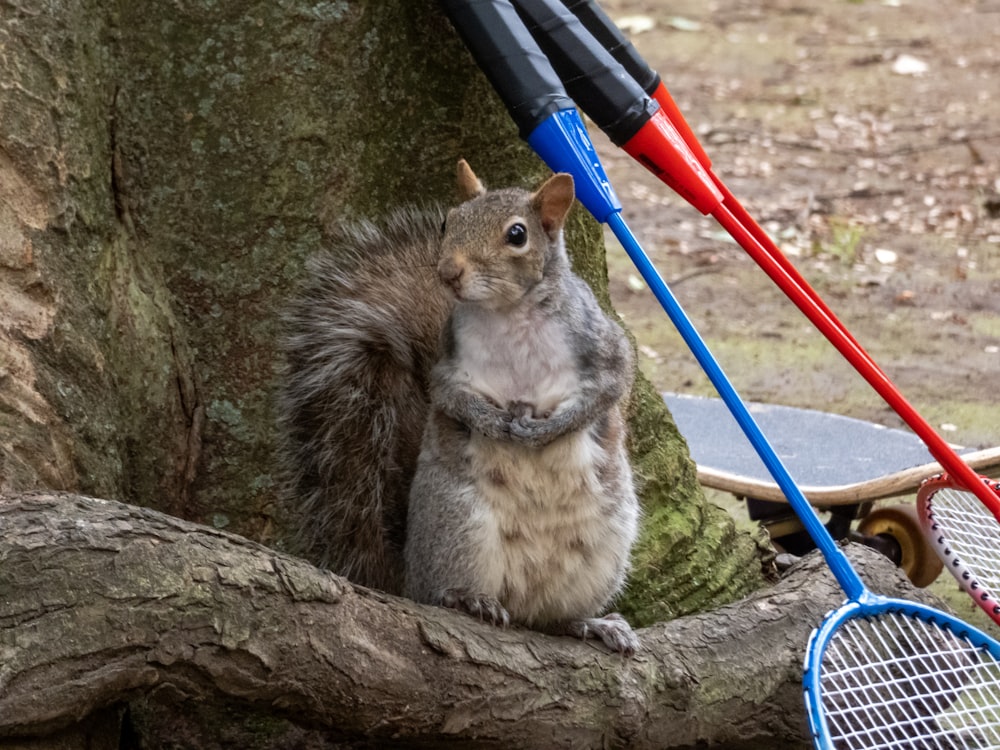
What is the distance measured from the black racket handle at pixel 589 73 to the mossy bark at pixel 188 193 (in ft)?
0.56

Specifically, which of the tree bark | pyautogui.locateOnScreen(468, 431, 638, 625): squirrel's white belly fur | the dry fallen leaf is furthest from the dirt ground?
pyautogui.locateOnScreen(468, 431, 638, 625): squirrel's white belly fur

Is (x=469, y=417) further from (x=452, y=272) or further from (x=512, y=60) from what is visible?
(x=512, y=60)

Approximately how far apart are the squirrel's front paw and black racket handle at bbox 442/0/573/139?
0.55 metres

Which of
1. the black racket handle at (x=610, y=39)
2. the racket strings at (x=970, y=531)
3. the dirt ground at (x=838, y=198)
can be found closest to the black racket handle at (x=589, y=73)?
the black racket handle at (x=610, y=39)

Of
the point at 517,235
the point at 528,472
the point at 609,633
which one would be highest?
the point at 517,235

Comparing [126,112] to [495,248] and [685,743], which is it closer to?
[495,248]

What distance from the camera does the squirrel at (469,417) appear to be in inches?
59.9

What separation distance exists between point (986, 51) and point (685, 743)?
5.36 metres

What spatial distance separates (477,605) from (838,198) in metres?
3.51

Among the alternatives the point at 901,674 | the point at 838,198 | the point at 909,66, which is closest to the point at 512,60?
the point at 901,674

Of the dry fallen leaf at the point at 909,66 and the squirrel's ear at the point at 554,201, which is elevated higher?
the squirrel's ear at the point at 554,201

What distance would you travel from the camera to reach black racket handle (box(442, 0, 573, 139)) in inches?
61.4

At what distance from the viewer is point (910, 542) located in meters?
2.25

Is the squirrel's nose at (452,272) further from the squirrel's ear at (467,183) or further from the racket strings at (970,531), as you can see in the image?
the racket strings at (970,531)
